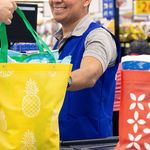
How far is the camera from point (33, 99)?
4.09ft

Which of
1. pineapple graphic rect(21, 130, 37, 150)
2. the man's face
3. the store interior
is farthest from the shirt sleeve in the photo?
the store interior

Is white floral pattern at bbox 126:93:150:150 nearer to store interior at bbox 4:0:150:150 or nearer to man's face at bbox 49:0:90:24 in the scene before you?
man's face at bbox 49:0:90:24

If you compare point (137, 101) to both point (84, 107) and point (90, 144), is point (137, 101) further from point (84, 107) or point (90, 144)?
point (84, 107)

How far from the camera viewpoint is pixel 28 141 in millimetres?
1251

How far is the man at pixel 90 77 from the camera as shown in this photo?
182 centimetres

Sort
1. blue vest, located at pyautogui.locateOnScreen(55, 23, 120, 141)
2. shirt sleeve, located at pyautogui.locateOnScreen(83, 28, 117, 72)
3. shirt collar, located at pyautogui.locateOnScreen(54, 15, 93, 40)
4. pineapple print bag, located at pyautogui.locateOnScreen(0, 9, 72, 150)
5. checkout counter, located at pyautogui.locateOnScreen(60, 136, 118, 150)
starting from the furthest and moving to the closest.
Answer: shirt collar, located at pyautogui.locateOnScreen(54, 15, 93, 40)
blue vest, located at pyautogui.locateOnScreen(55, 23, 120, 141)
shirt sleeve, located at pyautogui.locateOnScreen(83, 28, 117, 72)
checkout counter, located at pyautogui.locateOnScreen(60, 136, 118, 150)
pineapple print bag, located at pyautogui.locateOnScreen(0, 9, 72, 150)

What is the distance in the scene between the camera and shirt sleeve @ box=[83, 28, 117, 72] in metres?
1.80

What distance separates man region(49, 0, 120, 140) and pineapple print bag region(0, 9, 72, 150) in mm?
493

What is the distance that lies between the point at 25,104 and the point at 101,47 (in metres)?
0.67

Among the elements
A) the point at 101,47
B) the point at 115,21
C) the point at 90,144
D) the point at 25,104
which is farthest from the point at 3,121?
the point at 115,21

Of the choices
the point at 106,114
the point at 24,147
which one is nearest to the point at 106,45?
the point at 106,114

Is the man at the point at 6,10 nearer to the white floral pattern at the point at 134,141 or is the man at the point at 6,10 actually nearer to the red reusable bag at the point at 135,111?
the red reusable bag at the point at 135,111

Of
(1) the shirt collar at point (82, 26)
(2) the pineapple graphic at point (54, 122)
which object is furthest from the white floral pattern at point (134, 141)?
(1) the shirt collar at point (82, 26)

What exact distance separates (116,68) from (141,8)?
17.7 feet
